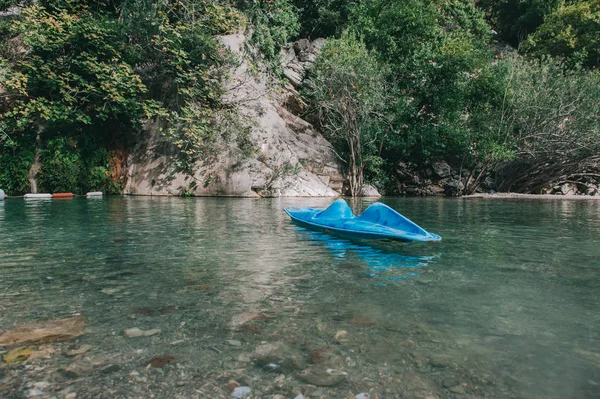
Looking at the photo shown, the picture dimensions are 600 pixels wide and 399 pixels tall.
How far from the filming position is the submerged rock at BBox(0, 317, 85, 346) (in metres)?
2.09

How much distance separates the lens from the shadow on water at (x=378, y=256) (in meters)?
3.61

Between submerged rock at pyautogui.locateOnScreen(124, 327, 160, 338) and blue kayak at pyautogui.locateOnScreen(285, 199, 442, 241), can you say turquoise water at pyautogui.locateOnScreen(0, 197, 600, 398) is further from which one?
blue kayak at pyautogui.locateOnScreen(285, 199, 442, 241)

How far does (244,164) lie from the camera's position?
16703 millimetres

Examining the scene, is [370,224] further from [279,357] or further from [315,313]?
[279,357]

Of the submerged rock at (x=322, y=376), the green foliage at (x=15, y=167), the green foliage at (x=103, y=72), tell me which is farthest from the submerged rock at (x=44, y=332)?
the green foliage at (x=15, y=167)

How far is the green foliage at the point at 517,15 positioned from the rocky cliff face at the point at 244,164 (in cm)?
2829

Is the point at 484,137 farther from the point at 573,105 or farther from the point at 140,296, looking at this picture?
the point at 140,296

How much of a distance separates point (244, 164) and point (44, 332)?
1471cm

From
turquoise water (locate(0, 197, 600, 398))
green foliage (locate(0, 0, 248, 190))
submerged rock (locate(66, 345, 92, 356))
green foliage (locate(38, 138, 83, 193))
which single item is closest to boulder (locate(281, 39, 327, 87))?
green foliage (locate(0, 0, 248, 190))

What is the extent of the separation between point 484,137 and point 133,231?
59.6ft

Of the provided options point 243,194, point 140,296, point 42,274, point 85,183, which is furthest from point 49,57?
point 140,296

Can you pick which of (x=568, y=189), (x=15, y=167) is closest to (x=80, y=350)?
(x=15, y=167)

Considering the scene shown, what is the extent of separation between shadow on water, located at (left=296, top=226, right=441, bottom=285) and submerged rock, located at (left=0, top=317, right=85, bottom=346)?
230 centimetres

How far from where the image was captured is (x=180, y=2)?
1602 centimetres
